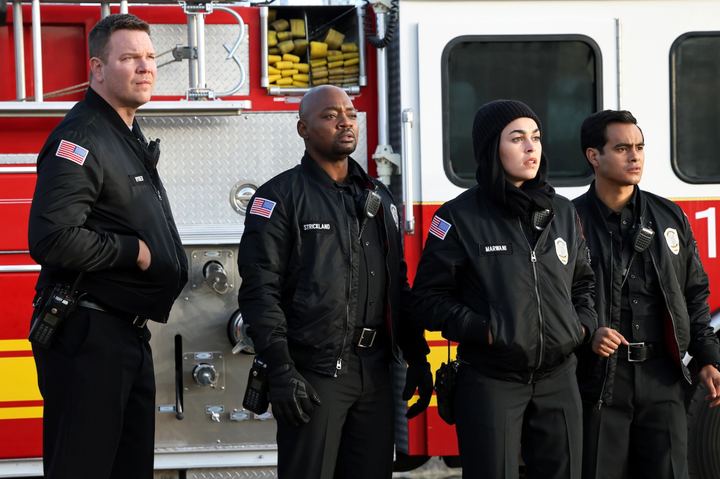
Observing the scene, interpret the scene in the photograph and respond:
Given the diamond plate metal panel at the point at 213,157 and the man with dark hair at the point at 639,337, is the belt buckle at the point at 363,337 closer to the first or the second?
the man with dark hair at the point at 639,337

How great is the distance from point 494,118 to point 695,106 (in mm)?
1602

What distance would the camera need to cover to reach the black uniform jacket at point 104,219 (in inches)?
98.7

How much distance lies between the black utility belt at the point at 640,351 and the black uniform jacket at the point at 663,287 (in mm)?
45

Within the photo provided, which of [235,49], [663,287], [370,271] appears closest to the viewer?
[370,271]

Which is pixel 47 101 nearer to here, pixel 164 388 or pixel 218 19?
pixel 218 19

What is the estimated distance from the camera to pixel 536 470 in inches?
105

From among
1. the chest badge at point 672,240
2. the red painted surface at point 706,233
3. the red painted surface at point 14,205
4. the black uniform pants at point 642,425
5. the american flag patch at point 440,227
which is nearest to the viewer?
the american flag patch at point 440,227

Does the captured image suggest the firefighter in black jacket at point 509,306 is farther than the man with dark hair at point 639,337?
No

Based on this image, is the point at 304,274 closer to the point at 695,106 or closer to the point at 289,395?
the point at 289,395

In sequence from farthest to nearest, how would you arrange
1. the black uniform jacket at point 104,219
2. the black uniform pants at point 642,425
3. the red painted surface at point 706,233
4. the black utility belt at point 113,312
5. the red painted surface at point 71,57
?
the red painted surface at point 706,233
the red painted surface at point 71,57
the black uniform pants at point 642,425
the black utility belt at point 113,312
the black uniform jacket at point 104,219

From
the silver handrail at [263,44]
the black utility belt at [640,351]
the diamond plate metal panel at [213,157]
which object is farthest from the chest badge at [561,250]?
the silver handrail at [263,44]

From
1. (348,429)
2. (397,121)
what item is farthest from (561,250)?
(397,121)

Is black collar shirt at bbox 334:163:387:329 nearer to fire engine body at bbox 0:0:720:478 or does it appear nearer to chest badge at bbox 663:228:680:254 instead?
fire engine body at bbox 0:0:720:478

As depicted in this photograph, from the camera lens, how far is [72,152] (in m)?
2.58
